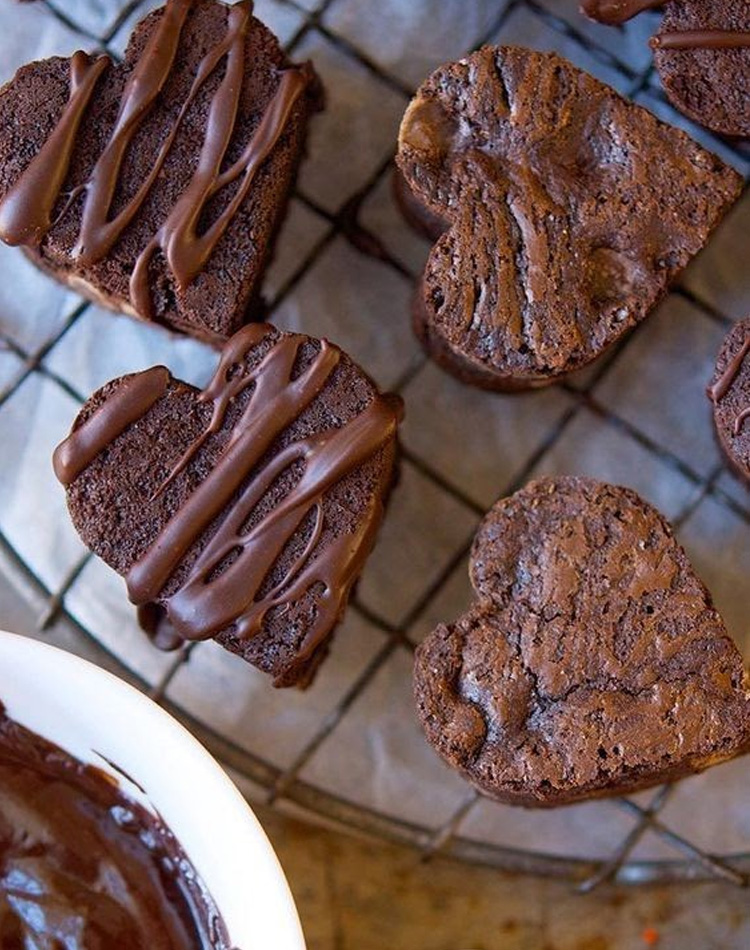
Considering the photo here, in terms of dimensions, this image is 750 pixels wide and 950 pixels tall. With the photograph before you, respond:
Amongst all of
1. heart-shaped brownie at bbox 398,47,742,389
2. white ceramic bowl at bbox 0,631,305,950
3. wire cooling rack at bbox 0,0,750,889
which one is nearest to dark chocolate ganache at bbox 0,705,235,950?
white ceramic bowl at bbox 0,631,305,950

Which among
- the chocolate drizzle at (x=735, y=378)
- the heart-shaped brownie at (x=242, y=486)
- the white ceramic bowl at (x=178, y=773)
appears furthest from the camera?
the chocolate drizzle at (x=735, y=378)

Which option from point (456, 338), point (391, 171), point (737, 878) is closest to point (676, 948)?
point (737, 878)

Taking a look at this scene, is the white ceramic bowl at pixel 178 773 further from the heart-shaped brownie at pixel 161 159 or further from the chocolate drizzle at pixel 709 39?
the chocolate drizzle at pixel 709 39

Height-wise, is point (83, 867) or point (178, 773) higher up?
point (178, 773)

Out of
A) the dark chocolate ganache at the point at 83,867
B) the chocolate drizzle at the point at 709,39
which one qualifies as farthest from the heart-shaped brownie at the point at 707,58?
the dark chocolate ganache at the point at 83,867

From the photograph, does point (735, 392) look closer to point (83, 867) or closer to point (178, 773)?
point (178, 773)

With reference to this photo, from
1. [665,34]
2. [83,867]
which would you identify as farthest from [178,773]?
[665,34]
